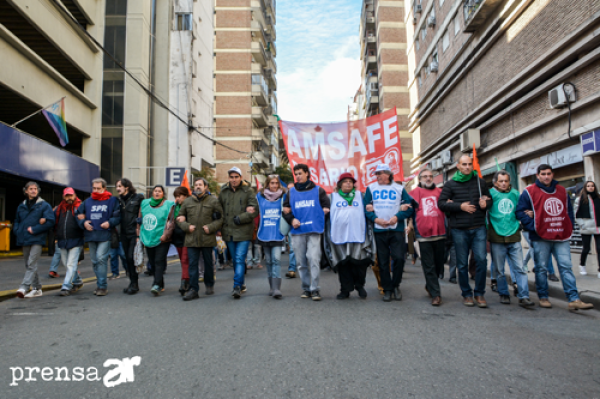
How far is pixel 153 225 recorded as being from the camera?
7.43 meters

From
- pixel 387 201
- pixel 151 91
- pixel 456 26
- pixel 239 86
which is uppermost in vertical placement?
pixel 239 86

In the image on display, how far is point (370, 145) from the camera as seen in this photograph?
11.7 metres

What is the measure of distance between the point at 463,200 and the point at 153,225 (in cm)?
478

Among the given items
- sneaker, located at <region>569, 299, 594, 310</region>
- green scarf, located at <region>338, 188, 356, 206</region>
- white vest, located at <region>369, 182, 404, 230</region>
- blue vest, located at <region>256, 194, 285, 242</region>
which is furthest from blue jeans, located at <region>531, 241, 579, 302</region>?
blue vest, located at <region>256, 194, 285, 242</region>

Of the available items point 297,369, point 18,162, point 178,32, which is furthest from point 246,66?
point 297,369

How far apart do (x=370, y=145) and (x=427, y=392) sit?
355 inches

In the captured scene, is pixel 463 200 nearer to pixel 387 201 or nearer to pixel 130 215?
pixel 387 201

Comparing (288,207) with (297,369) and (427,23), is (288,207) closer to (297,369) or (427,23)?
(297,369)

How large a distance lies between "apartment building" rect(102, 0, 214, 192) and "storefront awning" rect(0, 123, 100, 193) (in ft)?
15.0

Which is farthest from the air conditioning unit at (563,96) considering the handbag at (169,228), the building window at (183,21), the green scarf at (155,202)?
the building window at (183,21)

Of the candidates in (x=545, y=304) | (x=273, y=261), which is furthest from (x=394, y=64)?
(x=545, y=304)

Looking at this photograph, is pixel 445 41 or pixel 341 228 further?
pixel 445 41

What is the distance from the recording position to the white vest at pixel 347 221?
673cm

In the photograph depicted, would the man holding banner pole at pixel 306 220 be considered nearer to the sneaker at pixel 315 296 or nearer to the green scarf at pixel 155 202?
the sneaker at pixel 315 296
